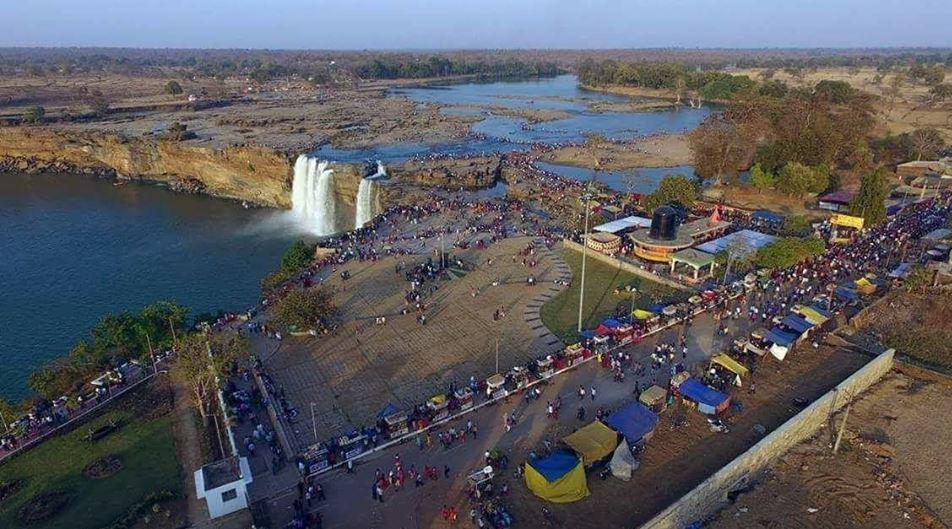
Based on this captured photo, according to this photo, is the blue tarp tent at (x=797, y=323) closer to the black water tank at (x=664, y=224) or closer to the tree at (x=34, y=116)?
the black water tank at (x=664, y=224)

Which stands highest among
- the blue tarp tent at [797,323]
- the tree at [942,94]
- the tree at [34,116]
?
the tree at [34,116]

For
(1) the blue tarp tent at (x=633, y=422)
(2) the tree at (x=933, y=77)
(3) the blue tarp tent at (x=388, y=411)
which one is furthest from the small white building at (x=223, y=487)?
(2) the tree at (x=933, y=77)

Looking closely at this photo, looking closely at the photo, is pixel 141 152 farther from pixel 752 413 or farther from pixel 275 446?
pixel 752 413

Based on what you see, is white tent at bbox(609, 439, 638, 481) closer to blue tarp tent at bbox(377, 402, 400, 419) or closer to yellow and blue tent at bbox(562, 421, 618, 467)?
yellow and blue tent at bbox(562, 421, 618, 467)

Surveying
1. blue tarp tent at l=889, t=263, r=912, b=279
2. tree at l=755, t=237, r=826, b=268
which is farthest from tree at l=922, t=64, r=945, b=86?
tree at l=755, t=237, r=826, b=268

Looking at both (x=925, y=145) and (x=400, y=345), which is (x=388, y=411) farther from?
(x=925, y=145)
